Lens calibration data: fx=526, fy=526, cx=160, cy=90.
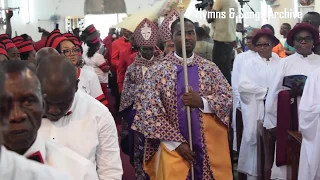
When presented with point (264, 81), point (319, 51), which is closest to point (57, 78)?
point (319, 51)

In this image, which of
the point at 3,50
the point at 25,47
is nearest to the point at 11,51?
the point at 3,50

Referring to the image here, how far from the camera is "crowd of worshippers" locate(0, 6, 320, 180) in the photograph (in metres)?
1.49

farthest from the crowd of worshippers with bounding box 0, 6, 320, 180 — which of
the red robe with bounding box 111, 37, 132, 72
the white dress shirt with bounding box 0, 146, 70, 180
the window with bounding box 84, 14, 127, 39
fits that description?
the window with bounding box 84, 14, 127, 39

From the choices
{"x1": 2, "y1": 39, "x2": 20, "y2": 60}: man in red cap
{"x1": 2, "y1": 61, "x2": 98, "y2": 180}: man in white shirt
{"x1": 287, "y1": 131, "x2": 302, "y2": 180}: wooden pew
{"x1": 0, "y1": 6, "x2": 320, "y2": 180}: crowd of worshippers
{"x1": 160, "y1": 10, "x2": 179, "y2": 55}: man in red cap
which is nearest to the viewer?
{"x1": 2, "y1": 61, "x2": 98, "y2": 180}: man in white shirt

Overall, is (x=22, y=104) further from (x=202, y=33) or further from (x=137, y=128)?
(x=202, y=33)

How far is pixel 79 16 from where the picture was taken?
63.3 feet

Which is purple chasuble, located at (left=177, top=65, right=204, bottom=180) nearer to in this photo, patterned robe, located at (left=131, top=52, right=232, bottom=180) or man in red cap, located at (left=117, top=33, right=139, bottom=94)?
patterned robe, located at (left=131, top=52, right=232, bottom=180)

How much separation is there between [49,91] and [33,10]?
1714cm

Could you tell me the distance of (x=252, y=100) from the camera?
555 centimetres

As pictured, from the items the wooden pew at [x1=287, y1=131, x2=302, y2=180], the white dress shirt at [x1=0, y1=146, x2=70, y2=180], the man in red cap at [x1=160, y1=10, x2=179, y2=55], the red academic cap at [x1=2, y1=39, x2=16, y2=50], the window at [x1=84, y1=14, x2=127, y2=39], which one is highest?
the window at [x1=84, y1=14, x2=127, y2=39]

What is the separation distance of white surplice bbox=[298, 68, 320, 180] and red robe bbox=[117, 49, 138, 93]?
3.68 m

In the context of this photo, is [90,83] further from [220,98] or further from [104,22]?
[104,22]

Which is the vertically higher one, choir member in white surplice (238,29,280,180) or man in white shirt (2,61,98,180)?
man in white shirt (2,61,98,180)

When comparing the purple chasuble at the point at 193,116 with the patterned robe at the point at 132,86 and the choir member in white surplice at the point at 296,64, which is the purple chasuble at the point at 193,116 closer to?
the choir member in white surplice at the point at 296,64
